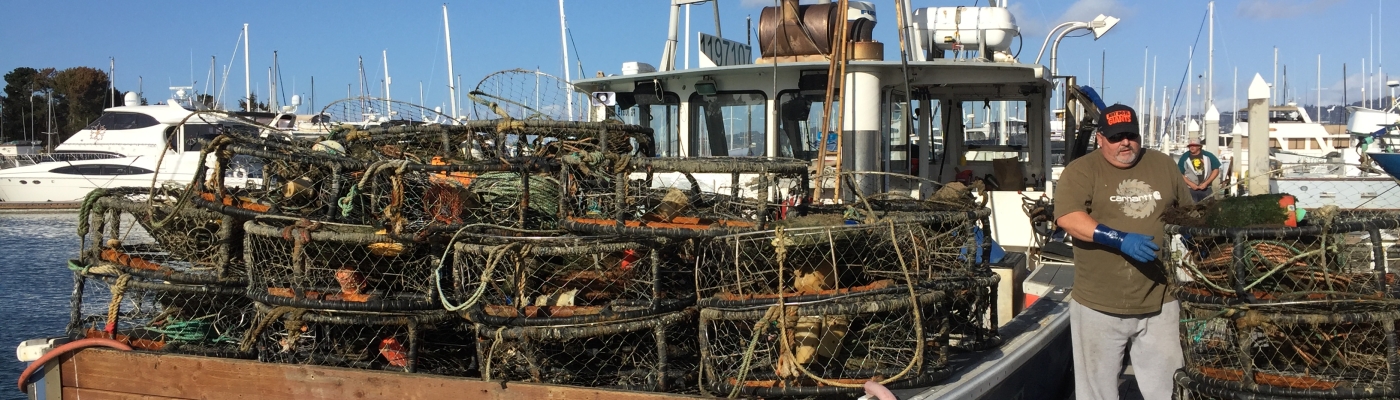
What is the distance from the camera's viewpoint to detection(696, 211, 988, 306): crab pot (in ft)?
12.8

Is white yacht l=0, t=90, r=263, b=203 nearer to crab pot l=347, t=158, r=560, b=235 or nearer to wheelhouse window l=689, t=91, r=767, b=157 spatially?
wheelhouse window l=689, t=91, r=767, b=157

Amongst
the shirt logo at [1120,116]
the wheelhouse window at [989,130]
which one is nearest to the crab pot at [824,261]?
the shirt logo at [1120,116]

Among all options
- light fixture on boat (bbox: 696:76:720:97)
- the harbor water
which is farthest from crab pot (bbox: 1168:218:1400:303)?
the harbor water

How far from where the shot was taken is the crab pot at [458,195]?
4.43 metres

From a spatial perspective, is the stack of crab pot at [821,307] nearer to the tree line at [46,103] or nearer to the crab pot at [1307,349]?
the crab pot at [1307,349]

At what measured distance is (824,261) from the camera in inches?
161

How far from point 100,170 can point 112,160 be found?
0.74m

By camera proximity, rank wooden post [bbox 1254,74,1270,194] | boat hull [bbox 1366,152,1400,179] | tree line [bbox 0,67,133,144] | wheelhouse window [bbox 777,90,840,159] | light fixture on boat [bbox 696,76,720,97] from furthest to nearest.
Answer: tree line [bbox 0,67,133,144]
boat hull [bbox 1366,152,1400,179]
wooden post [bbox 1254,74,1270,194]
light fixture on boat [bbox 696,76,720,97]
wheelhouse window [bbox 777,90,840,159]

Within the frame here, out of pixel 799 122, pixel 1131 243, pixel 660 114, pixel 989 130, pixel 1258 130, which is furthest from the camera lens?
pixel 989 130

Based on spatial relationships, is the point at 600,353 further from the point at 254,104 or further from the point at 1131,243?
the point at 254,104

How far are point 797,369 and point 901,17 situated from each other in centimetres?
456

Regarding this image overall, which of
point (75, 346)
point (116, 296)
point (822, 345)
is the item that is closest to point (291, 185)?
point (116, 296)

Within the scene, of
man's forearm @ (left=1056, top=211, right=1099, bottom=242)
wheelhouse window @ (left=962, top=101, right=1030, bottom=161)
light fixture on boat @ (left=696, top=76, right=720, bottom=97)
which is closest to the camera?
man's forearm @ (left=1056, top=211, right=1099, bottom=242)

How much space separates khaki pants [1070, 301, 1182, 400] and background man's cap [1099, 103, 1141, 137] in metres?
0.67
